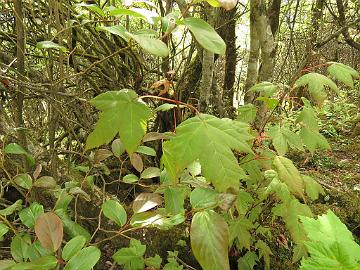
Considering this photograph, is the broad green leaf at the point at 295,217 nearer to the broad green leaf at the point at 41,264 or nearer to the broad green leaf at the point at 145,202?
the broad green leaf at the point at 145,202

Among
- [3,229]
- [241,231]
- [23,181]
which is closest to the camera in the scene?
[3,229]

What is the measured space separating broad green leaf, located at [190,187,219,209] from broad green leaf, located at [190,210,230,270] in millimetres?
47

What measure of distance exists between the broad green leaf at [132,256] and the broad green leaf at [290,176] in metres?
0.55

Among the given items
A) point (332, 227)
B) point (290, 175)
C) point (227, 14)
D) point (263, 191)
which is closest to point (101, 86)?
point (227, 14)

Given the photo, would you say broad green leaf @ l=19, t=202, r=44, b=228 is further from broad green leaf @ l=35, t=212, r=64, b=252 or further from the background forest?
broad green leaf @ l=35, t=212, r=64, b=252

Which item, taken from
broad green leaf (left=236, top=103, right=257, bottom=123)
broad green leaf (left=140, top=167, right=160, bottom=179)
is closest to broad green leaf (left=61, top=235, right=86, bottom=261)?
broad green leaf (left=140, top=167, right=160, bottom=179)

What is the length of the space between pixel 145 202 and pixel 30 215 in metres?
0.38

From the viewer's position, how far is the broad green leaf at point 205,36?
2.76 feet

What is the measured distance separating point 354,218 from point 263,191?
119 centimetres

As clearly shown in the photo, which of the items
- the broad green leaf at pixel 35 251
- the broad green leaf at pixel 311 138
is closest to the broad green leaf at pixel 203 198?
the broad green leaf at pixel 35 251

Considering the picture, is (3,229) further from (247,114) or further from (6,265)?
(247,114)

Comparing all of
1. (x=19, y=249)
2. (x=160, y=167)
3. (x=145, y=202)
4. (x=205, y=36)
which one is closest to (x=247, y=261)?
(x=160, y=167)

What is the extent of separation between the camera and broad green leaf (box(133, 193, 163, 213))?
A: 1.03 metres

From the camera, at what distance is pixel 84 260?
2.79 ft
